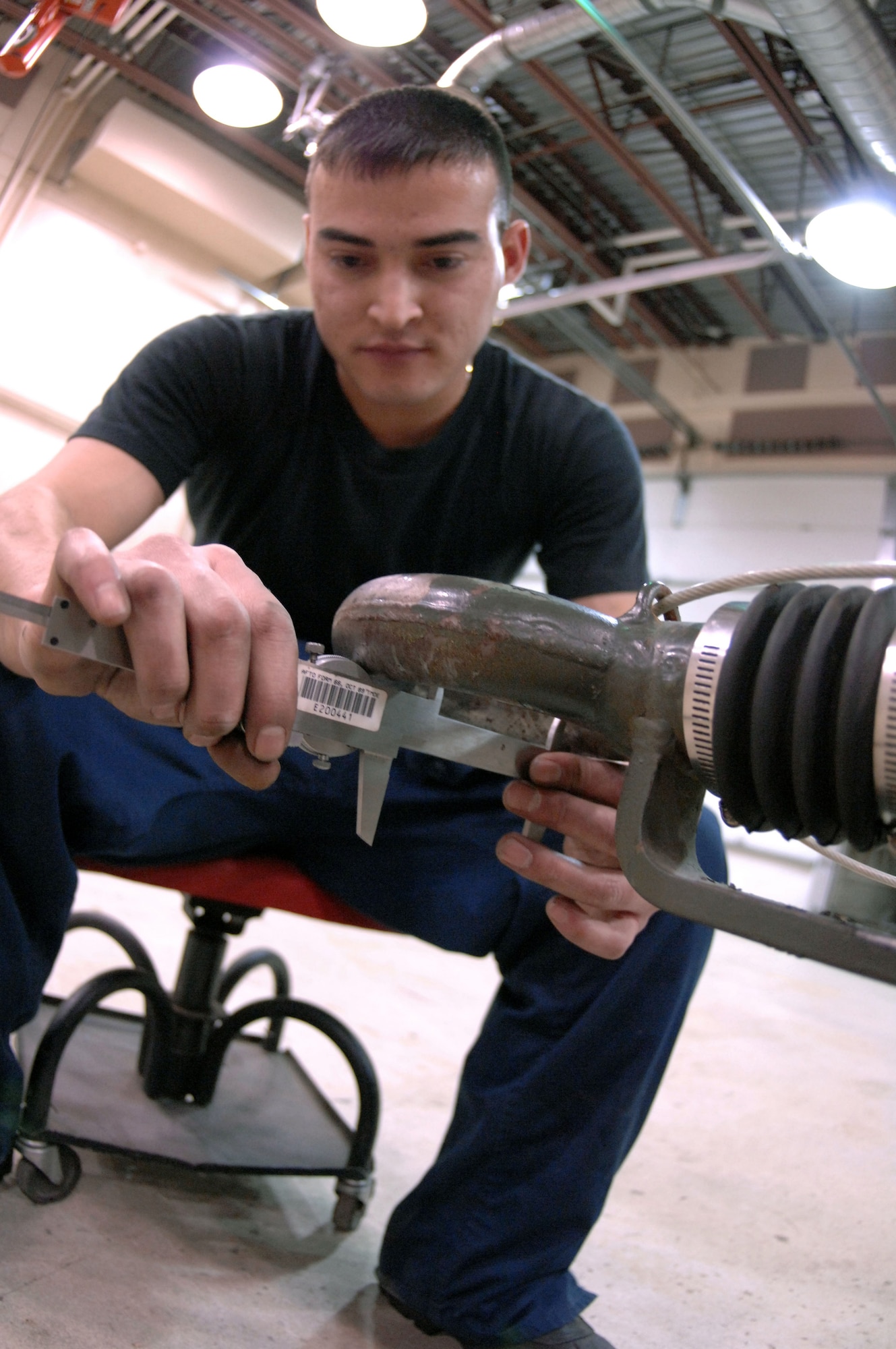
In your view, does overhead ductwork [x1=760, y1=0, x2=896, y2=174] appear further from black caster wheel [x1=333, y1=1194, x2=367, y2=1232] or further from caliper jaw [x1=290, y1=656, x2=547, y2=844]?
black caster wheel [x1=333, y1=1194, x2=367, y2=1232]

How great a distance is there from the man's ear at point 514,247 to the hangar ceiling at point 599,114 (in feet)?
0.62

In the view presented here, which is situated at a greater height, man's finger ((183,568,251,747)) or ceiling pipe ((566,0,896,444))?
ceiling pipe ((566,0,896,444))

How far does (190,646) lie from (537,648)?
0.49ft

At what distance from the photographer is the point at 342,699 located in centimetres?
41

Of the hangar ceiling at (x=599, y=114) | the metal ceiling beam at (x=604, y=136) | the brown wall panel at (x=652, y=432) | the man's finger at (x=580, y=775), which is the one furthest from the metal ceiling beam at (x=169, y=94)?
the brown wall panel at (x=652, y=432)

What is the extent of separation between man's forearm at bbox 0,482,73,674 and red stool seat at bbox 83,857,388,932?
0.28m

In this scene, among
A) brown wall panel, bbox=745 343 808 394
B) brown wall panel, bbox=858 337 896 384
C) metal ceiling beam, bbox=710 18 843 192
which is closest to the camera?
metal ceiling beam, bbox=710 18 843 192

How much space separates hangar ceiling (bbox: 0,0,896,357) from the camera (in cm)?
79

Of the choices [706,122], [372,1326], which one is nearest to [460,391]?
[372,1326]

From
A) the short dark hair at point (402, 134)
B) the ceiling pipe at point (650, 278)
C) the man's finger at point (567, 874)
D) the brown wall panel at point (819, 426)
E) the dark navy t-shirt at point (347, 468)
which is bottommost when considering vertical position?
the man's finger at point (567, 874)

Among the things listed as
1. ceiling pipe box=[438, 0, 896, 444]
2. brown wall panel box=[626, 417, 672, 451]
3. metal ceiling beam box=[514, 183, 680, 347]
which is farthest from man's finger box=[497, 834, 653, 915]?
brown wall panel box=[626, 417, 672, 451]

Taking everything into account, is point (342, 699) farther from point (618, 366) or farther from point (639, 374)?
point (639, 374)

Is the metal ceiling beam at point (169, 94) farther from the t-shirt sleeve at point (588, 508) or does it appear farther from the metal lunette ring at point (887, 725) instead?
the metal lunette ring at point (887, 725)

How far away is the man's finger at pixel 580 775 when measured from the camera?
1.69ft
